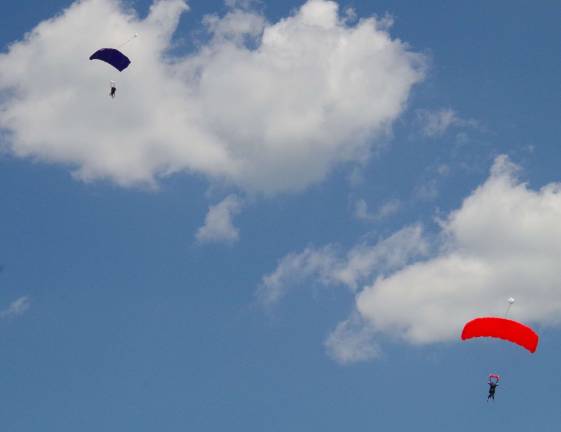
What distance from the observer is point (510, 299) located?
79250 millimetres

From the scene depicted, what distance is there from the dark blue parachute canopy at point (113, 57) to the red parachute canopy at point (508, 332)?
4221cm

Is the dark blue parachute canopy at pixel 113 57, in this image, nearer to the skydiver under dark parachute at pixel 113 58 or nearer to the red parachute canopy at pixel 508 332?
the skydiver under dark parachute at pixel 113 58

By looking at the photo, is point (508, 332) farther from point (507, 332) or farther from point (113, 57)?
point (113, 57)

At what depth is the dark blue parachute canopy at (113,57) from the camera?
99250 mm

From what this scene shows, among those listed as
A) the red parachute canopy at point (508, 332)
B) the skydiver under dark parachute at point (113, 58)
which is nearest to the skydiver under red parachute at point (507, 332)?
the red parachute canopy at point (508, 332)

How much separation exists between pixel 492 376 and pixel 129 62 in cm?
4839

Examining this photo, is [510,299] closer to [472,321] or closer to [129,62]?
[472,321]

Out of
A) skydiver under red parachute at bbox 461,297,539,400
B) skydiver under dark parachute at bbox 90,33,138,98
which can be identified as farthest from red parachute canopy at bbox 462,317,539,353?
skydiver under dark parachute at bbox 90,33,138,98

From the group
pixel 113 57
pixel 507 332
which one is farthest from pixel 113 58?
pixel 507 332

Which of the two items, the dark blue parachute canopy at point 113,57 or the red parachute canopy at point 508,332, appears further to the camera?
the dark blue parachute canopy at point 113,57

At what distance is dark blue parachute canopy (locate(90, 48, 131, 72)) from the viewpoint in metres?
99.2

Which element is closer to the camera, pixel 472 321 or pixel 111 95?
pixel 472 321

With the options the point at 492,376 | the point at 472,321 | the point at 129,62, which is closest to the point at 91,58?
the point at 129,62

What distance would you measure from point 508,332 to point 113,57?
46.6 metres
